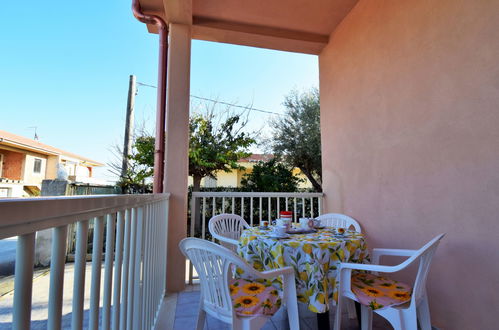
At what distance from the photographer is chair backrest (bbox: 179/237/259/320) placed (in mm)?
1362

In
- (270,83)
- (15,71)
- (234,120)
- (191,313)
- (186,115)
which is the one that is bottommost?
(191,313)

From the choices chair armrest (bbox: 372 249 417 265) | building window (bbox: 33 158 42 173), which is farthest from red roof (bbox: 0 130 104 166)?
chair armrest (bbox: 372 249 417 265)

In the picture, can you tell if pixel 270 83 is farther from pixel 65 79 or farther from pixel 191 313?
pixel 191 313

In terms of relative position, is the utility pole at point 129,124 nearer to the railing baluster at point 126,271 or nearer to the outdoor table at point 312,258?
the outdoor table at point 312,258

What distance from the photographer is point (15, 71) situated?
8.47 feet

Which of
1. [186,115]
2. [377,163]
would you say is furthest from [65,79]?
[377,163]

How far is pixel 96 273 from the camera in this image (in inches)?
31.7

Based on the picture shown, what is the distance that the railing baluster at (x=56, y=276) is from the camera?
1.85 feet

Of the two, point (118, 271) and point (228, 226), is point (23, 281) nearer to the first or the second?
point (118, 271)

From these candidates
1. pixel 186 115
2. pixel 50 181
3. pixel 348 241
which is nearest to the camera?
pixel 348 241

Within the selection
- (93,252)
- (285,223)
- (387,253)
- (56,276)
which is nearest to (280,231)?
(285,223)

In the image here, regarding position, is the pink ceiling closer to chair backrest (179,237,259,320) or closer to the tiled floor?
chair backrest (179,237,259,320)

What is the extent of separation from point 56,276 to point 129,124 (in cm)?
646

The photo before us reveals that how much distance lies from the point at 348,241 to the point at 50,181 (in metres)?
4.18
